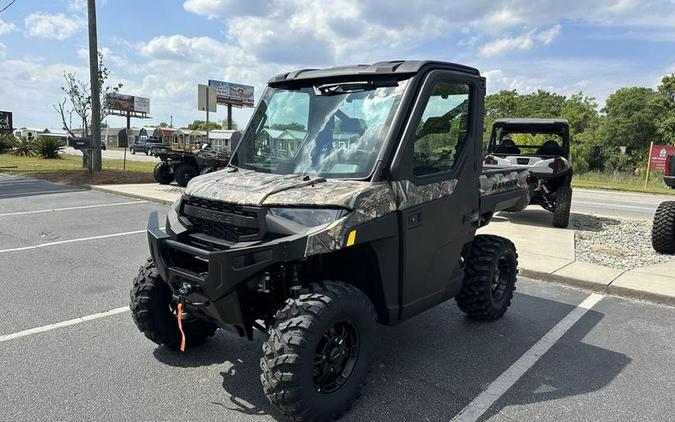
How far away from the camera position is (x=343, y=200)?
9.77 ft

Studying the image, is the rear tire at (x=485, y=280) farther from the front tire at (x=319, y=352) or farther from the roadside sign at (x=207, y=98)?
the roadside sign at (x=207, y=98)

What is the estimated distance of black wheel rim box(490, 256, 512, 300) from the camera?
4.84 metres

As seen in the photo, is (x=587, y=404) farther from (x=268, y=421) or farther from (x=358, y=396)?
(x=268, y=421)

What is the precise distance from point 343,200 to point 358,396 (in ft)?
4.06

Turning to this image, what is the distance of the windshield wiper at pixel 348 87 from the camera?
3.51 m

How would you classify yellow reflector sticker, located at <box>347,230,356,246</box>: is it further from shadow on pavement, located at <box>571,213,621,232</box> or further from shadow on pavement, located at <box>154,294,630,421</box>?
shadow on pavement, located at <box>571,213,621,232</box>

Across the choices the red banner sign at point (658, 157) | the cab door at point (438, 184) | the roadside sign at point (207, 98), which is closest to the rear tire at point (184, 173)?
the roadside sign at point (207, 98)

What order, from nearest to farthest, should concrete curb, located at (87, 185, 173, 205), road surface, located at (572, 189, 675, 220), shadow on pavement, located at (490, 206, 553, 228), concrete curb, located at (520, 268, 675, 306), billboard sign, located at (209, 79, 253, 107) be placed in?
concrete curb, located at (520, 268, 675, 306) → shadow on pavement, located at (490, 206, 553, 228) → concrete curb, located at (87, 185, 173, 205) → road surface, located at (572, 189, 675, 220) → billboard sign, located at (209, 79, 253, 107)

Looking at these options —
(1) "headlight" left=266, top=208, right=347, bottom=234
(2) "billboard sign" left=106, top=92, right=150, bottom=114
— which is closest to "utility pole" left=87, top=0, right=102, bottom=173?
(1) "headlight" left=266, top=208, right=347, bottom=234

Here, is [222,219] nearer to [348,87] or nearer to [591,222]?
[348,87]

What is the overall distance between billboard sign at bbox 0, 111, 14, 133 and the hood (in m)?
46.7

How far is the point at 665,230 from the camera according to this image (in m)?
7.73

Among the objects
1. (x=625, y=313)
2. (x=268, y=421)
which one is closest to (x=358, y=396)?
(x=268, y=421)

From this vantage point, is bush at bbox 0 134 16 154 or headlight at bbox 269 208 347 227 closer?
headlight at bbox 269 208 347 227
